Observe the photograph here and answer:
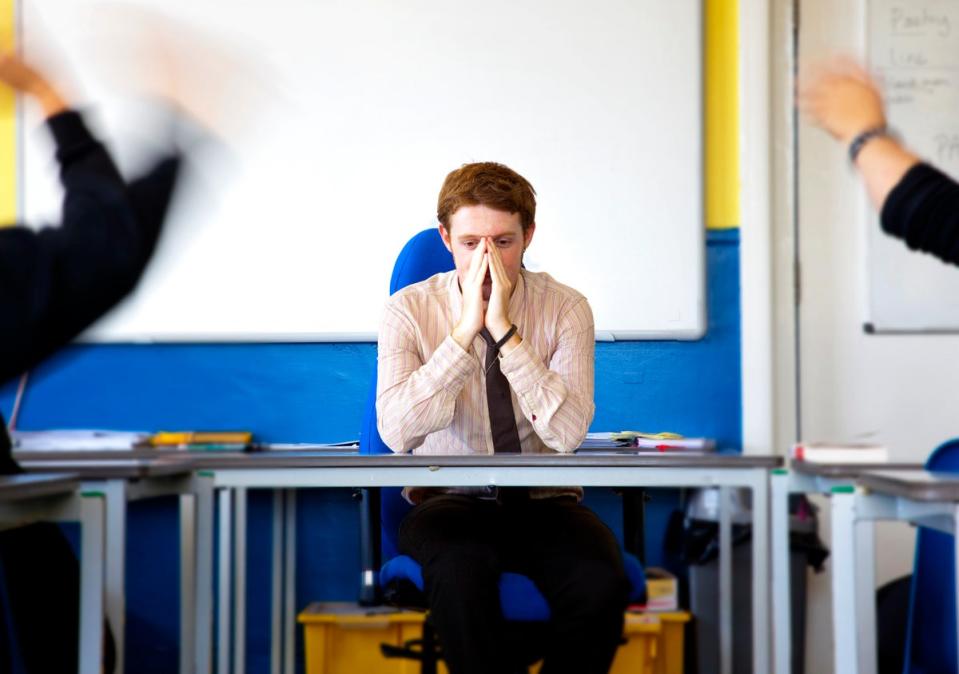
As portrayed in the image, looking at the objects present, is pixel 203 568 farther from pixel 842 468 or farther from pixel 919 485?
pixel 919 485

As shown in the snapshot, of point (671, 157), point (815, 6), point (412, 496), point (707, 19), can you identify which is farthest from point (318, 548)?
point (815, 6)

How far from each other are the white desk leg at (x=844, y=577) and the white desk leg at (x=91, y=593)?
115cm

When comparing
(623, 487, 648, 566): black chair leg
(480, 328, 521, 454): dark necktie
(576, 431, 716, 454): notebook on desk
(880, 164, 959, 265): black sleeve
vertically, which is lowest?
(623, 487, 648, 566): black chair leg

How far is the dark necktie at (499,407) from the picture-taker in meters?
2.17

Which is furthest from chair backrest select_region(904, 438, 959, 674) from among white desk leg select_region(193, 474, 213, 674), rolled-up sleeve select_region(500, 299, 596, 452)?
white desk leg select_region(193, 474, 213, 674)

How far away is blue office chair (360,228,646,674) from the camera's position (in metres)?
1.80

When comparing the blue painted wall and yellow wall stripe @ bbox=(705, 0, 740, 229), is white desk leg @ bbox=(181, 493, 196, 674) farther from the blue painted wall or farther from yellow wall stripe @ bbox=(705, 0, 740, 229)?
yellow wall stripe @ bbox=(705, 0, 740, 229)

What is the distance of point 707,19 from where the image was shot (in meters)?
3.11

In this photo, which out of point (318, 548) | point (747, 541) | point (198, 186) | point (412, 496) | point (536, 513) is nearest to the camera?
point (198, 186)

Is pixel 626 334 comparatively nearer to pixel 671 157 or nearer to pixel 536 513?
pixel 671 157

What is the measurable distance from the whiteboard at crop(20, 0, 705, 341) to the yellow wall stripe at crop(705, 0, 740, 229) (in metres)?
0.04

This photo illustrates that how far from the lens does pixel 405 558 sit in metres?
1.91

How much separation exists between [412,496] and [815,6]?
196cm

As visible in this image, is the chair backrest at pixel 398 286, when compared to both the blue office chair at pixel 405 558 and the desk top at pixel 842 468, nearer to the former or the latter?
the blue office chair at pixel 405 558
